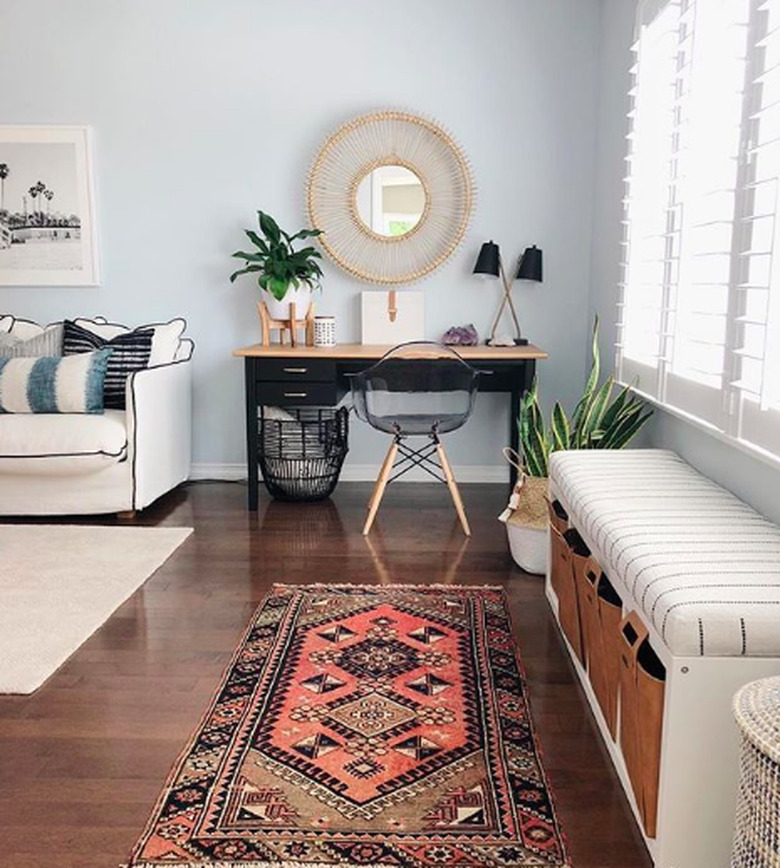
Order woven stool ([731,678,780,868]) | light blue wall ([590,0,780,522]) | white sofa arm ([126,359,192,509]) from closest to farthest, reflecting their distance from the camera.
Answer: woven stool ([731,678,780,868]) < light blue wall ([590,0,780,522]) < white sofa arm ([126,359,192,509])

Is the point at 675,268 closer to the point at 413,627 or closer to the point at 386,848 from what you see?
the point at 413,627

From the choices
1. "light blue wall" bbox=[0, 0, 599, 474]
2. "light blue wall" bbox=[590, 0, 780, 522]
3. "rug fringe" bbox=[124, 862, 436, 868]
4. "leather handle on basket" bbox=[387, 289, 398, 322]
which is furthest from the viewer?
"leather handle on basket" bbox=[387, 289, 398, 322]

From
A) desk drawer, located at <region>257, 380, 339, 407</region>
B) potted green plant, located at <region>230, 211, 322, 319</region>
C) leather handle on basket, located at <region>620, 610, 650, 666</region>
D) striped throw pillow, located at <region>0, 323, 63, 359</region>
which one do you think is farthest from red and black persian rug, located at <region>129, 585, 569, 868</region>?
striped throw pillow, located at <region>0, 323, 63, 359</region>

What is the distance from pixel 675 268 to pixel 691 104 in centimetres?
51

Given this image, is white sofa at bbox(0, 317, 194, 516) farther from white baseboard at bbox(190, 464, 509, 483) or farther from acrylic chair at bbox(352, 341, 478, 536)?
acrylic chair at bbox(352, 341, 478, 536)

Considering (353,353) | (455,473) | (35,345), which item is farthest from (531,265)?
(35,345)

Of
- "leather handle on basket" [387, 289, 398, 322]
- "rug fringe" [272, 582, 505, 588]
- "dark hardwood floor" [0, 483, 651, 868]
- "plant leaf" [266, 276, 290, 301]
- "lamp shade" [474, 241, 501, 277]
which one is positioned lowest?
"dark hardwood floor" [0, 483, 651, 868]

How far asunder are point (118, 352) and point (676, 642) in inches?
132

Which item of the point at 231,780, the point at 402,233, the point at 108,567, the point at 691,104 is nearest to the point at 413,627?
the point at 231,780

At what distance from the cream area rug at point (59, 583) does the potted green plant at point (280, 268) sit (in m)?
1.25

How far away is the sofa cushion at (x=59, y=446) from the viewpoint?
393 cm

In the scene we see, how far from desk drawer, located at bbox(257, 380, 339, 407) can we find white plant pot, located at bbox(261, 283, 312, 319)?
435mm

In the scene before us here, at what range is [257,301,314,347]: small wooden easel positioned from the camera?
14.6 feet

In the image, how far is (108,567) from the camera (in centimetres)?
342
